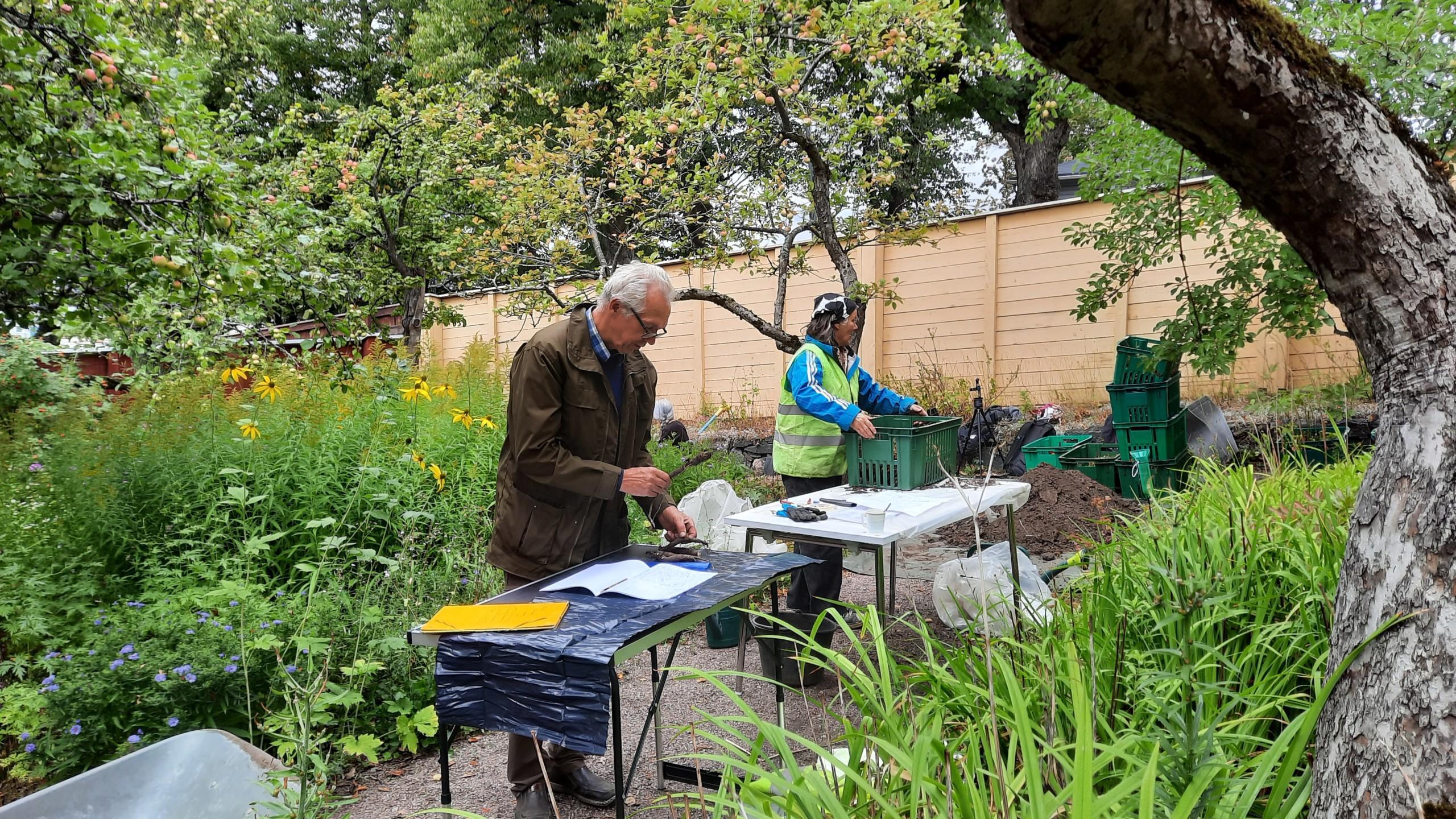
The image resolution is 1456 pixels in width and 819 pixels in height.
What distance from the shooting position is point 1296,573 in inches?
98.3

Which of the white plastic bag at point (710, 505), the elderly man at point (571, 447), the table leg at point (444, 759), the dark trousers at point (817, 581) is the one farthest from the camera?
the white plastic bag at point (710, 505)

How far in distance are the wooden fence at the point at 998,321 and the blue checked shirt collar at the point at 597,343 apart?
5.43 meters

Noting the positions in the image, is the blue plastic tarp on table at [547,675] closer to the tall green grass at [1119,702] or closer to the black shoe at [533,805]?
Result: the tall green grass at [1119,702]

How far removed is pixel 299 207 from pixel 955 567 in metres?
3.95

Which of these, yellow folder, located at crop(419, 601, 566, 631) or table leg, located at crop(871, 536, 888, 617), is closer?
yellow folder, located at crop(419, 601, 566, 631)

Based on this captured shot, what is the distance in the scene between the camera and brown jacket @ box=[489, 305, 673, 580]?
2701mm

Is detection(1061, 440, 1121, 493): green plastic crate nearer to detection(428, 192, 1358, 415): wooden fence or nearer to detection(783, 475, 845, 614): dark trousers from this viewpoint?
detection(428, 192, 1358, 415): wooden fence

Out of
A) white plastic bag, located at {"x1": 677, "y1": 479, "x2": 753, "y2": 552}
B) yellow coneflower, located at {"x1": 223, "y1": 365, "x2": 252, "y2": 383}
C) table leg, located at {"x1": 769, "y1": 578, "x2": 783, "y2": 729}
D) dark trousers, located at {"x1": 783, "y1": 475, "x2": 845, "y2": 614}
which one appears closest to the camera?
table leg, located at {"x1": 769, "y1": 578, "x2": 783, "y2": 729}

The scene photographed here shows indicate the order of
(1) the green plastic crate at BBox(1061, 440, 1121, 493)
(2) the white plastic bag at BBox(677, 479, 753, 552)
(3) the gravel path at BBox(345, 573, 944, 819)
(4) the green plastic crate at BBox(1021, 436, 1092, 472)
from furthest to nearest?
1. (4) the green plastic crate at BBox(1021, 436, 1092, 472)
2. (1) the green plastic crate at BBox(1061, 440, 1121, 493)
3. (2) the white plastic bag at BBox(677, 479, 753, 552)
4. (3) the gravel path at BBox(345, 573, 944, 819)

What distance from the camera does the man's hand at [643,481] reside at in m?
2.76

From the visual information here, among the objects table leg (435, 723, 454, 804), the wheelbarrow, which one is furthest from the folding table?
the wheelbarrow

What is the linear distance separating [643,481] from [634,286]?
2.21 feet

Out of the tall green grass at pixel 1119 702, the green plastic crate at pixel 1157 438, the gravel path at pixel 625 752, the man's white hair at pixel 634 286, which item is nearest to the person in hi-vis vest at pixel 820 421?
the gravel path at pixel 625 752

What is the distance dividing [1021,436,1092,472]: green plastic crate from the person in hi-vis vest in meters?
3.38
